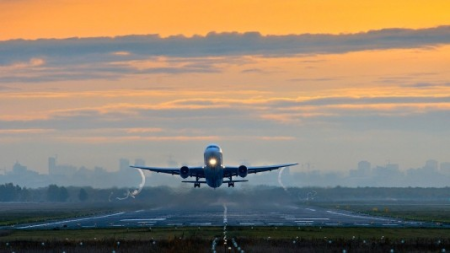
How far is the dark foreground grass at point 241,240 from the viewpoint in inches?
2562

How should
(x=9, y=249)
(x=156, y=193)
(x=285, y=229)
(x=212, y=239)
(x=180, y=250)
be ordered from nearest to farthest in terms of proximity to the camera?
(x=180, y=250)
(x=9, y=249)
(x=212, y=239)
(x=285, y=229)
(x=156, y=193)

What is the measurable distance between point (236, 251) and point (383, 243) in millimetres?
12957

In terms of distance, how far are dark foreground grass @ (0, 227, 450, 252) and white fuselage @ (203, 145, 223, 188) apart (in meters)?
26.8

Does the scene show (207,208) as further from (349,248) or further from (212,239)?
(349,248)

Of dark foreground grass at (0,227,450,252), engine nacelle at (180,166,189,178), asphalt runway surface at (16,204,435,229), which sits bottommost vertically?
dark foreground grass at (0,227,450,252)

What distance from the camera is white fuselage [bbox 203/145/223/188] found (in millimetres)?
119188

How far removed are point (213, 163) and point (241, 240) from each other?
47.1 metres

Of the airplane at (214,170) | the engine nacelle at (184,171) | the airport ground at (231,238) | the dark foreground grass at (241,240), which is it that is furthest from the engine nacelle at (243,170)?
the dark foreground grass at (241,240)

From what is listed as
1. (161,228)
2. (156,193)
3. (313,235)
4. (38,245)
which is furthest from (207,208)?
(38,245)

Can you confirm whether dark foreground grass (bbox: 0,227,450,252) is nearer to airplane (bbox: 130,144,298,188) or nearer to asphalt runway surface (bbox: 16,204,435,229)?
asphalt runway surface (bbox: 16,204,435,229)

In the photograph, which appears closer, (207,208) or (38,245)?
(38,245)

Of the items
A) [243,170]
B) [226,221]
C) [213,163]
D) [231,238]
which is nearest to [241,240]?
[231,238]

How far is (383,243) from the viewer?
68562mm

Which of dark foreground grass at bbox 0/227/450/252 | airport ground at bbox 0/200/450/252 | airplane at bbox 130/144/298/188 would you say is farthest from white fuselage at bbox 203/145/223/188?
dark foreground grass at bbox 0/227/450/252
